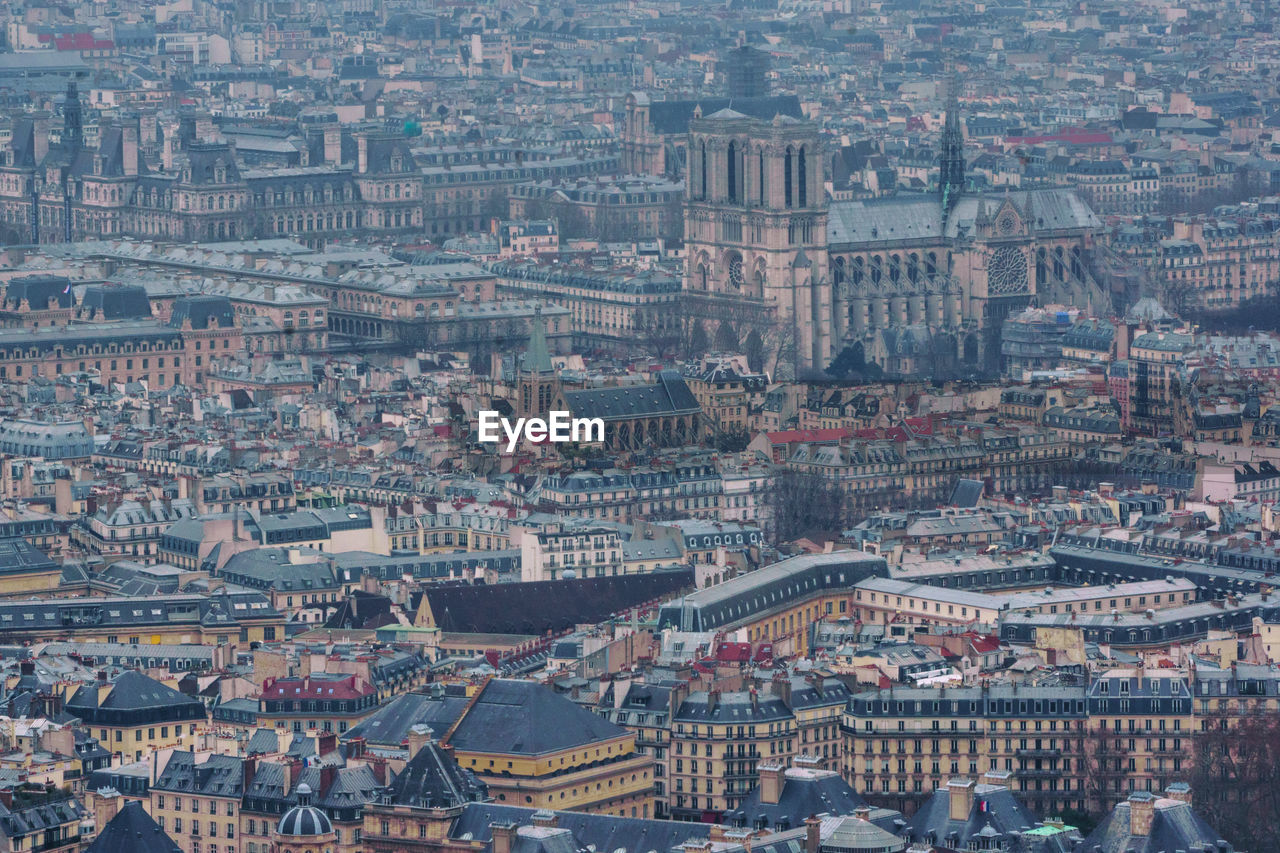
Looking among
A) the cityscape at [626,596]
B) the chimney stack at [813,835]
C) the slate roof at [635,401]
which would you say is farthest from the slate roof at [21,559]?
the chimney stack at [813,835]

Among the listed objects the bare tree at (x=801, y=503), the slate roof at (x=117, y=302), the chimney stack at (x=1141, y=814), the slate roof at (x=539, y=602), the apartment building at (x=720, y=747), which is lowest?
the slate roof at (x=117, y=302)

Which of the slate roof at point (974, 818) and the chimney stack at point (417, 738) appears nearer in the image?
the slate roof at point (974, 818)

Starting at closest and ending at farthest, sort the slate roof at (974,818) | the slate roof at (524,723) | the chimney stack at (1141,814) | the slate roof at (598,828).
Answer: the chimney stack at (1141,814) < the slate roof at (598,828) < the slate roof at (974,818) < the slate roof at (524,723)

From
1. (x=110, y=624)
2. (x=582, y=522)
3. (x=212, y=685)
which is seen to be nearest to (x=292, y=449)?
(x=582, y=522)

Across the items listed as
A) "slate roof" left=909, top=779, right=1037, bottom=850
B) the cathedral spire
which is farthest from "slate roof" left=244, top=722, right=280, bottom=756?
the cathedral spire

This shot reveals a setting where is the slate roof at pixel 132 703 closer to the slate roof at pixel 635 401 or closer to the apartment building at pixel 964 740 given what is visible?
the apartment building at pixel 964 740

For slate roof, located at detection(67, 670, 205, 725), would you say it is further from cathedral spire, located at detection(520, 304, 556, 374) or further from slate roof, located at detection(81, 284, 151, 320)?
slate roof, located at detection(81, 284, 151, 320)

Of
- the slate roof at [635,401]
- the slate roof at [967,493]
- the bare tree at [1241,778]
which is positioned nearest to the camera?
the bare tree at [1241,778]

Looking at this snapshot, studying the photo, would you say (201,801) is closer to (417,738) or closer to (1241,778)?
(417,738)
